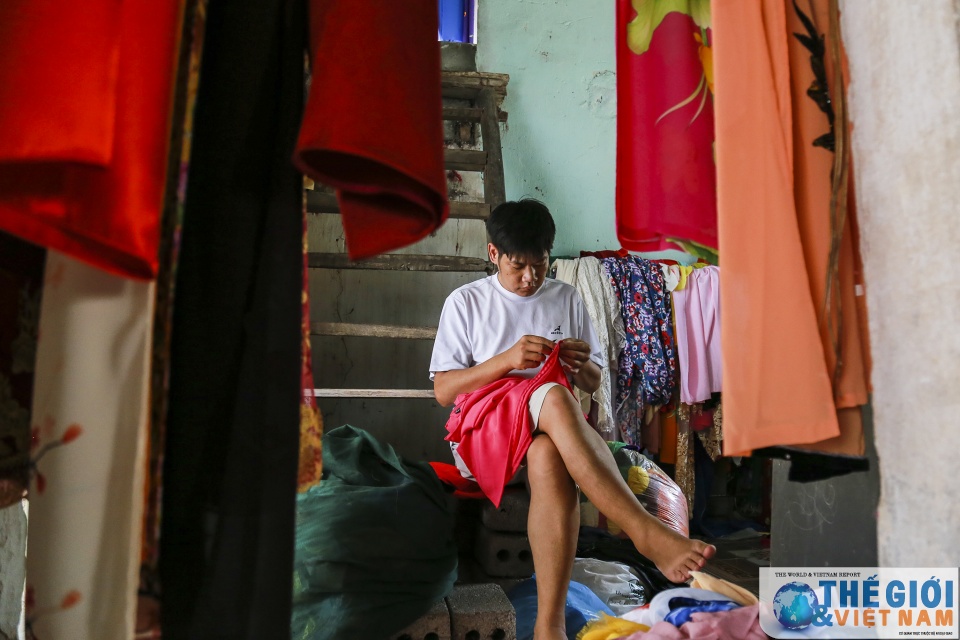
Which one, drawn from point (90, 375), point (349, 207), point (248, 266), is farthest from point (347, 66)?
point (90, 375)

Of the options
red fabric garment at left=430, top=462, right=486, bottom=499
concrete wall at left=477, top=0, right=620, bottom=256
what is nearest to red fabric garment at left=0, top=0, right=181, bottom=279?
red fabric garment at left=430, top=462, right=486, bottom=499

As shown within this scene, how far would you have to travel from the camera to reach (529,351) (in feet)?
6.57

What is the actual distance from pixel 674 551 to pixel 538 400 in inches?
21.6

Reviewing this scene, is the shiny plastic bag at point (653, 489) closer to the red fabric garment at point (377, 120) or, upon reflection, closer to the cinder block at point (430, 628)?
the cinder block at point (430, 628)

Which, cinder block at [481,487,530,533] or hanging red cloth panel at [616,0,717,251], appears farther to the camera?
cinder block at [481,487,530,533]

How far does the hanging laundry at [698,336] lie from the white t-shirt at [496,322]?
178 cm

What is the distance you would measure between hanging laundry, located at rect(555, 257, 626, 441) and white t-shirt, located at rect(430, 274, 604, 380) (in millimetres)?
1505

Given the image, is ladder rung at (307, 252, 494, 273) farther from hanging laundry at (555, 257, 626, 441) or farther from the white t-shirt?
hanging laundry at (555, 257, 626, 441)

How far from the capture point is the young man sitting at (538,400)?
68.6 inches

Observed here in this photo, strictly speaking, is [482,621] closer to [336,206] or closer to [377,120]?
[377,120]

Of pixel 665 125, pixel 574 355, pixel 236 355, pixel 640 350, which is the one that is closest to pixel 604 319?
pixel 640 350

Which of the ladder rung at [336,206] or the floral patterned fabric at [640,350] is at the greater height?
the ladder rung at [336,206]

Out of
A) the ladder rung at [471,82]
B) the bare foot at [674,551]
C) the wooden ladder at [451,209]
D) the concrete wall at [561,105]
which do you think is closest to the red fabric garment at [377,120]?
the bare foot at [674,551]

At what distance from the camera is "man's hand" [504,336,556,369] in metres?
2.00
